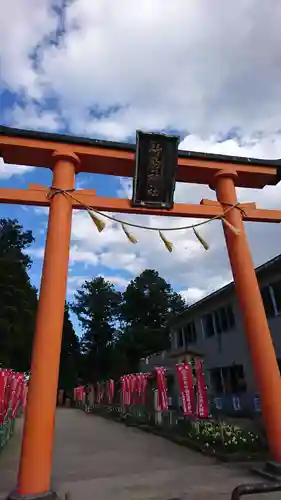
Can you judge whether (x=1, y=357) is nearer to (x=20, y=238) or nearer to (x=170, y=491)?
(x=20, y=238)

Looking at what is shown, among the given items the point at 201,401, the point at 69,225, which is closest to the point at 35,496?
the point at 69,225

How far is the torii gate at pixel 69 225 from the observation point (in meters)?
4.93

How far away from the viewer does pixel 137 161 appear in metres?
6.72

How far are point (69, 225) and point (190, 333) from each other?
49.7 ft

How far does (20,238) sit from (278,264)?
1195 inches

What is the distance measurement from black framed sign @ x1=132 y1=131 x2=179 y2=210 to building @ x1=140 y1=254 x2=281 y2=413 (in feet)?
21.5

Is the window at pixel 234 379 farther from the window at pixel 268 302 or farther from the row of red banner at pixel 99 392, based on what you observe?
the row of red banner at pixel 99 392

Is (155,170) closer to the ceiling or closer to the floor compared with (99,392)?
closer to the ceiling

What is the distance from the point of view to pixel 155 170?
6809mm

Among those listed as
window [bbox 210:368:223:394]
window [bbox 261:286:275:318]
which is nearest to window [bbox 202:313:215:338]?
window [bbox 210:368:223:394]

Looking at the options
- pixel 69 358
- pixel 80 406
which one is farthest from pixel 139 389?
pixel 69 358

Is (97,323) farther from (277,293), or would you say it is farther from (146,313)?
(277,293)

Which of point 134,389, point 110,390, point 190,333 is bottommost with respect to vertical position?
point 134,389

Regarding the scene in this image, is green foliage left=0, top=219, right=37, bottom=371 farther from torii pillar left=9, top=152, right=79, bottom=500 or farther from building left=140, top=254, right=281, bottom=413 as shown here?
torii pillar left=9, top=152, right=79, bottom=500
